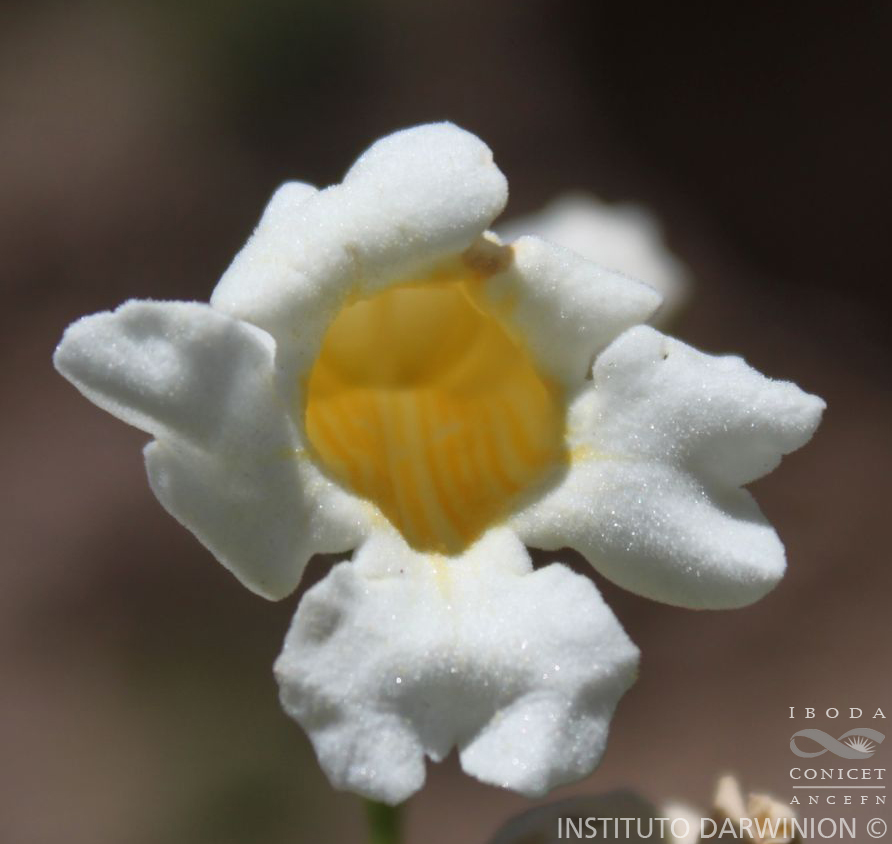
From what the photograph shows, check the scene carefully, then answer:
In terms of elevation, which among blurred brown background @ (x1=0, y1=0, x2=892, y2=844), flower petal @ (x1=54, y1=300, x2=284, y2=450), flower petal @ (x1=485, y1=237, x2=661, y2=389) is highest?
flower petal @ (x1=54, y1=300, x2=284, y2=450)

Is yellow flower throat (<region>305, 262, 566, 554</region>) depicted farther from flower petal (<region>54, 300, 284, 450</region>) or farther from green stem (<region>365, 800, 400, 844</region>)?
green stem (<region>365, 800, 400, 844</region>)

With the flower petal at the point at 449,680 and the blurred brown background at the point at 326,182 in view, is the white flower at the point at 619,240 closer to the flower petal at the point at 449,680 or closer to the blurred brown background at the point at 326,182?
the flower petal at the point at 449,680

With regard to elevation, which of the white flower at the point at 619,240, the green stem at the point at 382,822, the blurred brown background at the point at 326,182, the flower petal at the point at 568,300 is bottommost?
the blurred brown background at the point at 326,182

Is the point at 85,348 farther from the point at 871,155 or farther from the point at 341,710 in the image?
the point at 871,155

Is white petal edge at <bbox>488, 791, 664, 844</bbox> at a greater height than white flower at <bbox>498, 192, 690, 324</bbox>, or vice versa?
white flower at <bbox>498, 192, 690, 324</bbox>

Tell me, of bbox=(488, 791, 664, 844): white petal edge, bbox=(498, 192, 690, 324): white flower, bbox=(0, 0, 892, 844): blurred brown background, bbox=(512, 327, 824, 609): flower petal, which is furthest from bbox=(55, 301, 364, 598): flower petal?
bbox=(0, 0, 892, 844): blurred brown background

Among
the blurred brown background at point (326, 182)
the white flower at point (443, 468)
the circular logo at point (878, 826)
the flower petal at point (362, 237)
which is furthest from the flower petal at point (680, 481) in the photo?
the circular logo at point (878, 826)

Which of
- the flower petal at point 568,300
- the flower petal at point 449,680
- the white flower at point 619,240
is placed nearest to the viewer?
the flower petal at point 449,680
